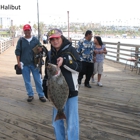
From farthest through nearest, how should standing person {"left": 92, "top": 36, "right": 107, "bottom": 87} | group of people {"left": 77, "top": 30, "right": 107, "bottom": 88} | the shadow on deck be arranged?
standing person {"left": 92, "top": 36, "right": 107, "bottom": 87} < group of people {"left": 77, "top": 30, "right": 107, "bottom": 88} < the shadow on deck

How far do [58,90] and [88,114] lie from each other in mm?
1796

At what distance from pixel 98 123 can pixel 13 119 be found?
4.73ft

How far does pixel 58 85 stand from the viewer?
1880mm

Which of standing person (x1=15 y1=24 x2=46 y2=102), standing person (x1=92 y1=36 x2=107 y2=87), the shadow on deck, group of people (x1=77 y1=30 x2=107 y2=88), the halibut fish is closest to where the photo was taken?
the halibut fish

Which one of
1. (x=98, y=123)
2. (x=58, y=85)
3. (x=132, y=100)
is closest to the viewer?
(x=58, y=85)

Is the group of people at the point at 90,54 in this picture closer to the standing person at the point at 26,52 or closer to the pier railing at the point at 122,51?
the standing person at the point at 26,52

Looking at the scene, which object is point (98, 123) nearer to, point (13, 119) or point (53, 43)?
point (13, 119)

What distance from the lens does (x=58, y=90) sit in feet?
6.23

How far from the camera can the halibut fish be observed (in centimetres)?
185

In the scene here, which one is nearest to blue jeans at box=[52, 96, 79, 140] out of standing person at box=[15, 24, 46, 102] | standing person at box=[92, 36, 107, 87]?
standing person at box=[15, 24, 46, 102]

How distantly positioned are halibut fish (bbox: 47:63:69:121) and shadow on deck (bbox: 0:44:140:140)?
975 millimetres

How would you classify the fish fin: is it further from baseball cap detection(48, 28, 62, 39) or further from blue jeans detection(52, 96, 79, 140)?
baseball cap detection(48, 28, 62, 39)

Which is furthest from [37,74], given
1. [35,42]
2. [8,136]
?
[8,136]

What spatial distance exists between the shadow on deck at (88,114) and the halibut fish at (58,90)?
0.98 meters
